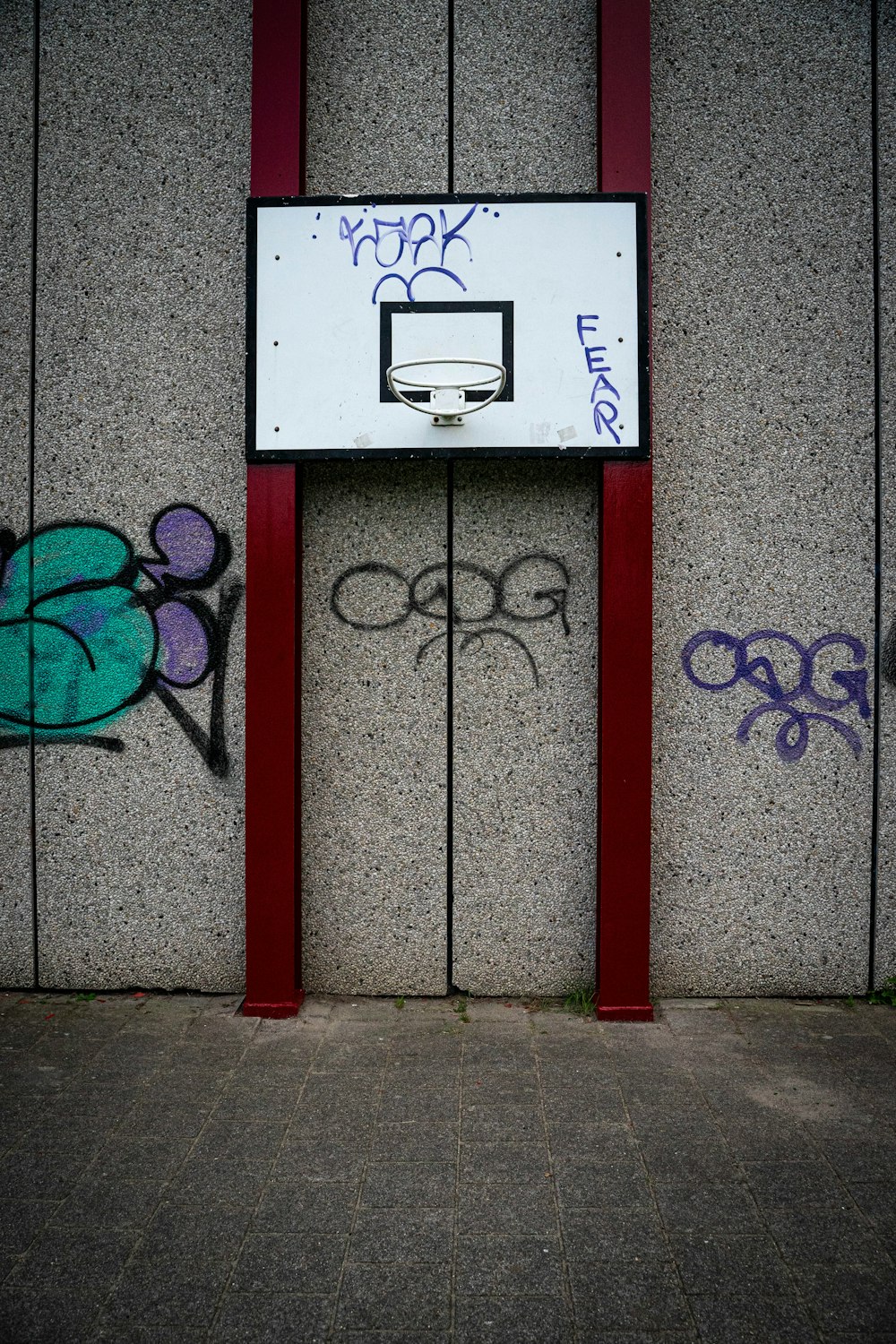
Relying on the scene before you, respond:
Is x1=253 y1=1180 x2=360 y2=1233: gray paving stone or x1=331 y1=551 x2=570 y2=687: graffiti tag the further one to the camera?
x1=331 y1=551 x2=570 y2=687: graffiti tag

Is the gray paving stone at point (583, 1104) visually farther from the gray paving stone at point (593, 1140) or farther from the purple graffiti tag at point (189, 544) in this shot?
the purple graffiti tag at point (189, 544)

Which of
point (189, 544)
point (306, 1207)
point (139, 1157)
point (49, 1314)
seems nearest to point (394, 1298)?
point (306, 1207)

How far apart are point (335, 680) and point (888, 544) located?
8.59 ft

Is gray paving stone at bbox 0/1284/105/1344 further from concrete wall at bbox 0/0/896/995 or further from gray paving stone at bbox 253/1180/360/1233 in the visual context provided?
concrete wall at bbox 0/0/896/995

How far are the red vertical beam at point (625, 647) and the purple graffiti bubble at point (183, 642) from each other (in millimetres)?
1826

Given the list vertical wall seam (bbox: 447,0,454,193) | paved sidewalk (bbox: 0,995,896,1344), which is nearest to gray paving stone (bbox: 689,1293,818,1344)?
paved sidewalk (bbox: 0,995,896,1344)

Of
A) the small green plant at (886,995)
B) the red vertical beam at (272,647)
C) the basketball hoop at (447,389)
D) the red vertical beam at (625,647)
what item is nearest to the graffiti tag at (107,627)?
the red vertical beam at (272,647)

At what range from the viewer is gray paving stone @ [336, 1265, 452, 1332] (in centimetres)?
221

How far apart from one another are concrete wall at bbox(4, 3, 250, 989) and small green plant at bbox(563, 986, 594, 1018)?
1525 millimetres

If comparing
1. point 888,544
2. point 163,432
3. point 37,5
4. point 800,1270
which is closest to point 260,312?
point 163,432

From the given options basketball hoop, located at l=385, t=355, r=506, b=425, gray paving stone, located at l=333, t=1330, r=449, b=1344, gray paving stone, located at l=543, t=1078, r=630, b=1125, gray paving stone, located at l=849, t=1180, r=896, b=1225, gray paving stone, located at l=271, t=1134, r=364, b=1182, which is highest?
basketball hoop, located at l=385, t=355, r=506, b=425

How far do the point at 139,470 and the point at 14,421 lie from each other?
646 millimetres

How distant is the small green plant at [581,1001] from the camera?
3.98 meters

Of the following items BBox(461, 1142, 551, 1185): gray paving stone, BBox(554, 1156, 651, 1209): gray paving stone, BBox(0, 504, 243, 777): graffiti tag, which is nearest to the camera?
BBox(554, 1156, 651, 1209): gray paving stone
